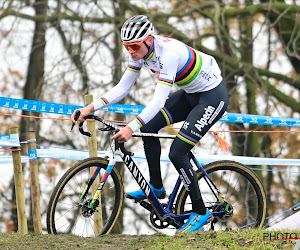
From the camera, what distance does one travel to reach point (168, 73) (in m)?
5.99

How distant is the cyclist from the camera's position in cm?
600

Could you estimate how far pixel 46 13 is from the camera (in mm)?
14312

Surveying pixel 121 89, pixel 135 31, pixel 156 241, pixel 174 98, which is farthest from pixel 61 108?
pixel 156 241

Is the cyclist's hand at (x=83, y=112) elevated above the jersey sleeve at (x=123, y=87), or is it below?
below

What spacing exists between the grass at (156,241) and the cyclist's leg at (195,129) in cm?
51

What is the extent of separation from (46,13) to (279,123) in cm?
697

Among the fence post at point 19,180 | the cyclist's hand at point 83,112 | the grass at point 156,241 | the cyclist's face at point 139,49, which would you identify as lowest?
the grass at point 156,241

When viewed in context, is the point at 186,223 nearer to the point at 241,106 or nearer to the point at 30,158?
the point at 30,158

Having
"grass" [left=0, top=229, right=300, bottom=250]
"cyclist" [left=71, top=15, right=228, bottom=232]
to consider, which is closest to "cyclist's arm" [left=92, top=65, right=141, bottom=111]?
"cyclist" [left=71, top=15, right=228, bottom=232]

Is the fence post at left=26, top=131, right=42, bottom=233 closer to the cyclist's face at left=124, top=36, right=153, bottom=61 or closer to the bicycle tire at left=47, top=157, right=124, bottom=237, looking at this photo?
the bicycle tire at left=47, top=157, right=124, bottom=237

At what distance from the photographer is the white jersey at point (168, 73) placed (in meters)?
5.97

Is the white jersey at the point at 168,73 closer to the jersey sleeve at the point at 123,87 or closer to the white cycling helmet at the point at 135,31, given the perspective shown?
the jersey sleeve at the point at 123,87

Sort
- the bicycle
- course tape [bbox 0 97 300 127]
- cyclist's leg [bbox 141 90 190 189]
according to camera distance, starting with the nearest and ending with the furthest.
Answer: the bicycle → cyclist's leg [bbox 141 90 190 189] → course tape [bbox 0 97 300 127]

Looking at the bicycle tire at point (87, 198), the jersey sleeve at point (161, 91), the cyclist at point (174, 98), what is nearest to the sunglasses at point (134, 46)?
the cyclist at point (174, 98)
